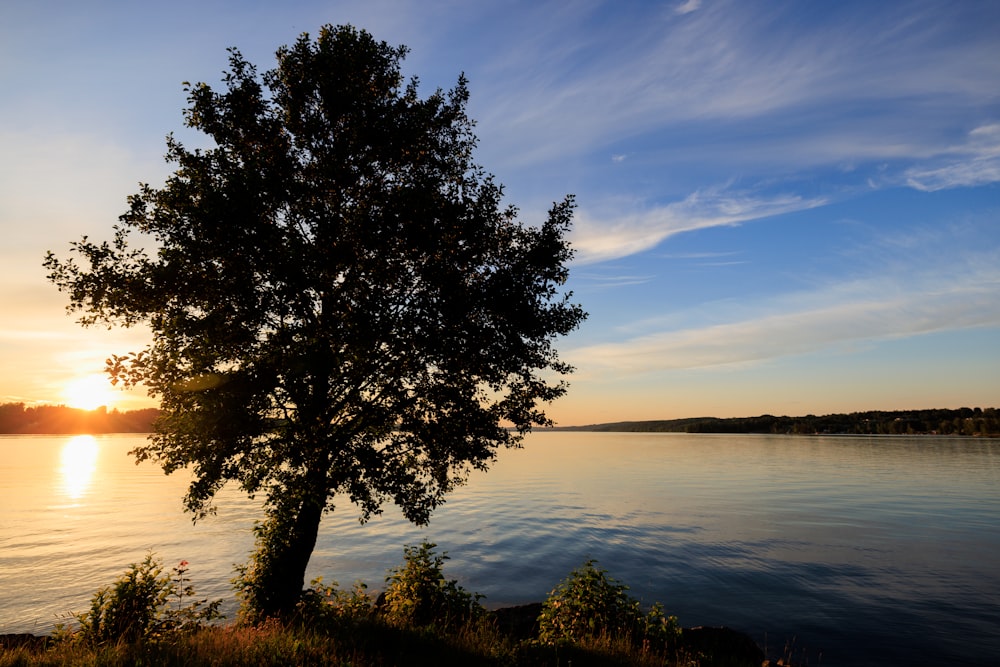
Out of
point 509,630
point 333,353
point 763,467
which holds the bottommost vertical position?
point 763,467

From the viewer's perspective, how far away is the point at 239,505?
207ft

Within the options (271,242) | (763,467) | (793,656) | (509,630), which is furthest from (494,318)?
(763,467)

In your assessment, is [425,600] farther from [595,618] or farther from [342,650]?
[595,618]

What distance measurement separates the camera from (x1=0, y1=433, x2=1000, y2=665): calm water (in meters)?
24.6

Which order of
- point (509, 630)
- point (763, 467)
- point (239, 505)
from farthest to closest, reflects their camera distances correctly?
1. point (763, 467)
2. point (239, 505)
3. point (509, 630)

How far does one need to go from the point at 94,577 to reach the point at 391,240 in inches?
1251

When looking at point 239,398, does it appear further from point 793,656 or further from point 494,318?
point 793,656

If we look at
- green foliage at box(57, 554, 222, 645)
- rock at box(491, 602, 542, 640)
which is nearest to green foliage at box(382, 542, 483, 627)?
rock at box(491, 602, 542, 640)

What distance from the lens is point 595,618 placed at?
15344 millimetres

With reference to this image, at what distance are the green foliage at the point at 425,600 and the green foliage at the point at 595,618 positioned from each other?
102 inches

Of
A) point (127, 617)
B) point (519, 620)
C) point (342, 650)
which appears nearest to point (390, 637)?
point (342, 650)

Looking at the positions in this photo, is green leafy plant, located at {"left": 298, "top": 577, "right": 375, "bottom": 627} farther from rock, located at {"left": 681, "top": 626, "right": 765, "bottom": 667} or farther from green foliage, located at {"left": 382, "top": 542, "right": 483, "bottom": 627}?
rock, located at {"left": 681, "top": 626, "right": 765, "bottom": 667}

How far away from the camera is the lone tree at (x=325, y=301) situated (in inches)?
587

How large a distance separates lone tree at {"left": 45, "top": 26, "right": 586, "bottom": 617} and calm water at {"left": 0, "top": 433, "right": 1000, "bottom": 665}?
15.1 metres
